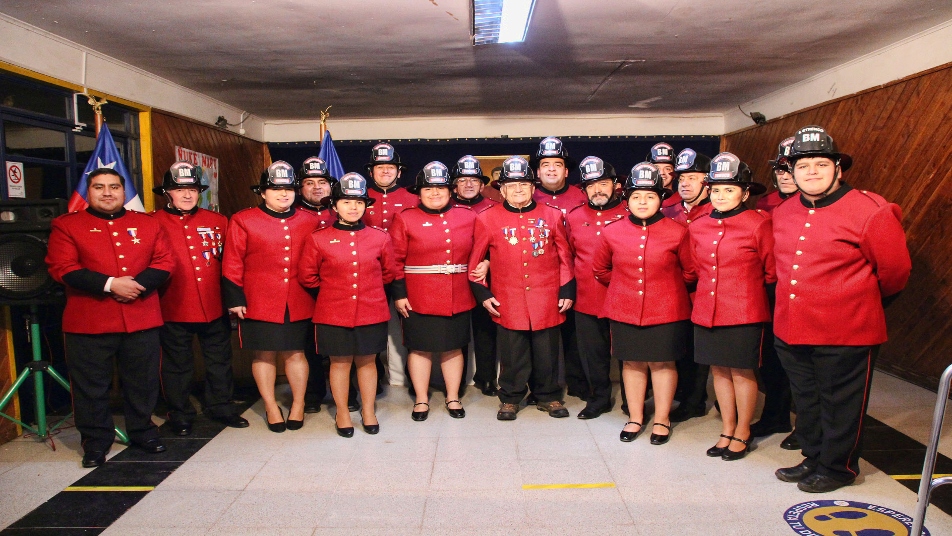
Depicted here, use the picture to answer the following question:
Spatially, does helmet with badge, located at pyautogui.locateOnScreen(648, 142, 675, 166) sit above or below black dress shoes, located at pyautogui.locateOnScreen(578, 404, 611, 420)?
above

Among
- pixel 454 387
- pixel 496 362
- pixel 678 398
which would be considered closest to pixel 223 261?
pixel 454 387

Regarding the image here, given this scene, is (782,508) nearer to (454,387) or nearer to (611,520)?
(611,520)

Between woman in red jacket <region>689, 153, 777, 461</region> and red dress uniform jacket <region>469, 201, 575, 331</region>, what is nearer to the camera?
woman in red jacket <region>689, 153, 777, 461</region>

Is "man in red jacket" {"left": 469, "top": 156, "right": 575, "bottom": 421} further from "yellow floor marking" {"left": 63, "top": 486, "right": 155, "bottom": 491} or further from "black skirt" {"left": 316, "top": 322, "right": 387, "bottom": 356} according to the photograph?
"yellow floor marking" {"left": 63, "top": 486, "right": 155, "bottom": 491}

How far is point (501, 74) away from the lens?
6.51 meters

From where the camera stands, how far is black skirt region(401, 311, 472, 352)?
4.35m

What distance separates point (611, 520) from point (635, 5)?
131 inches

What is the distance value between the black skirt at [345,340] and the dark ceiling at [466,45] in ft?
7.01

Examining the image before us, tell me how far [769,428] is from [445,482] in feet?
6.88

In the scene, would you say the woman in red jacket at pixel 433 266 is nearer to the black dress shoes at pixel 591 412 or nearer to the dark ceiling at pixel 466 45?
the black dress shoes at pixel 591 412

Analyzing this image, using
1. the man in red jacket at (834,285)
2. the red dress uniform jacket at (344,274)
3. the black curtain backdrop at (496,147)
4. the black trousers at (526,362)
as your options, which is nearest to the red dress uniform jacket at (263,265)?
the red dress uniform jacket at (344,274)

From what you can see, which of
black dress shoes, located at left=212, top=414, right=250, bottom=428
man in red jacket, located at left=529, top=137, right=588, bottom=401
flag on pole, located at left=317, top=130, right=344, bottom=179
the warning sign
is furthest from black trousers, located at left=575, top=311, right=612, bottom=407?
the warning sign

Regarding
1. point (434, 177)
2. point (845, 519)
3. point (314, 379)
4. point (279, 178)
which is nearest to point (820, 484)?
point (845, 519)

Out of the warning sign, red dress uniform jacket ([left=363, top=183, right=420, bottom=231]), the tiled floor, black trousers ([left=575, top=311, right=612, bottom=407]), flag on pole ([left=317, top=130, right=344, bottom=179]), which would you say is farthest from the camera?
flag on pole ([left=317, top=130, right=344, bottom=179])
